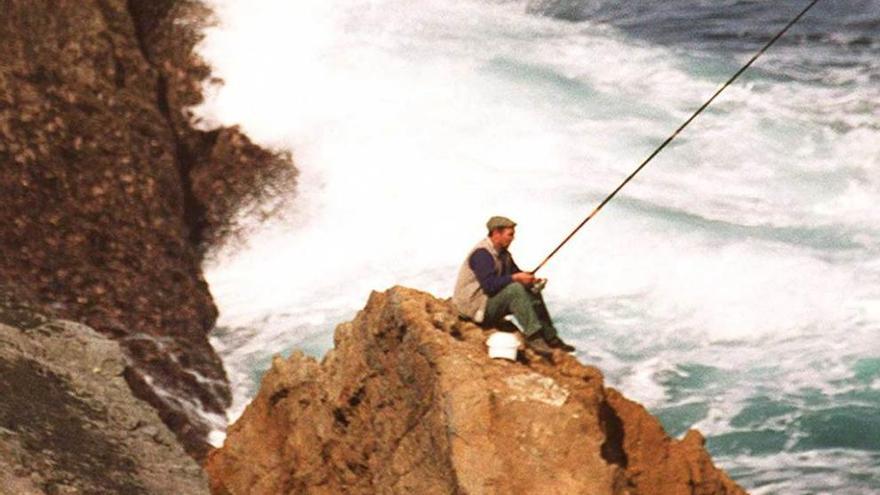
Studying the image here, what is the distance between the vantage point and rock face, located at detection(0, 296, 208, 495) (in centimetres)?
1039

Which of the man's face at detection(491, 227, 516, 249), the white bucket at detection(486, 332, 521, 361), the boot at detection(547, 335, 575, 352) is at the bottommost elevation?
the white bucket at detection(486, 332, 521, 361)

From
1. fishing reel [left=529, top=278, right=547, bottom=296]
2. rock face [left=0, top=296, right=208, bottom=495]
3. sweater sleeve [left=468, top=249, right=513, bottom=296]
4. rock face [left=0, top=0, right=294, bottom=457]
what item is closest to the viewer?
sweater sleeve [left=468, top=249, right=513, bottom=296]

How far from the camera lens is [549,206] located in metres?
19.0

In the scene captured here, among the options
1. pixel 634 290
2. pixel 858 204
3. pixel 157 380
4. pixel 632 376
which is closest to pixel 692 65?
pixel 858 204

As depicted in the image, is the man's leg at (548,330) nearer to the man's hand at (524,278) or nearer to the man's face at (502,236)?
the man's hand at (524,278)

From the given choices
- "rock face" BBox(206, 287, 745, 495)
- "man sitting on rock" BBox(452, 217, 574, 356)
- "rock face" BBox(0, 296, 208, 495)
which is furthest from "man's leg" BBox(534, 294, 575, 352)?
"rock face" BBox(0, 296, 208, 495)

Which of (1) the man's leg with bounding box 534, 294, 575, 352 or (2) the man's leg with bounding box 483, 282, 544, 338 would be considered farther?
(1) the man's leg with bounding box 534, 294, 575, 352

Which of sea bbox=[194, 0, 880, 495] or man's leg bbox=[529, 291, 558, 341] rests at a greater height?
sea bbox=[194, 0, 880, 495]

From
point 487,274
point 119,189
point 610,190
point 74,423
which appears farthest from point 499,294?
point 610,190

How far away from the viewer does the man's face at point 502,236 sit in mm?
10102

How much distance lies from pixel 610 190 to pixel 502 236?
966 centimetres

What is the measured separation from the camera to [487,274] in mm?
9891

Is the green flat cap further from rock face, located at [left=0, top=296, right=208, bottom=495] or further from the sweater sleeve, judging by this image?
rock face, located at [left=0, top=296, right=208, bottom=495]

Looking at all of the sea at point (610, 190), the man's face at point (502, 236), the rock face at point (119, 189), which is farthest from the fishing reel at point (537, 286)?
the rock face at point (119, 189)
